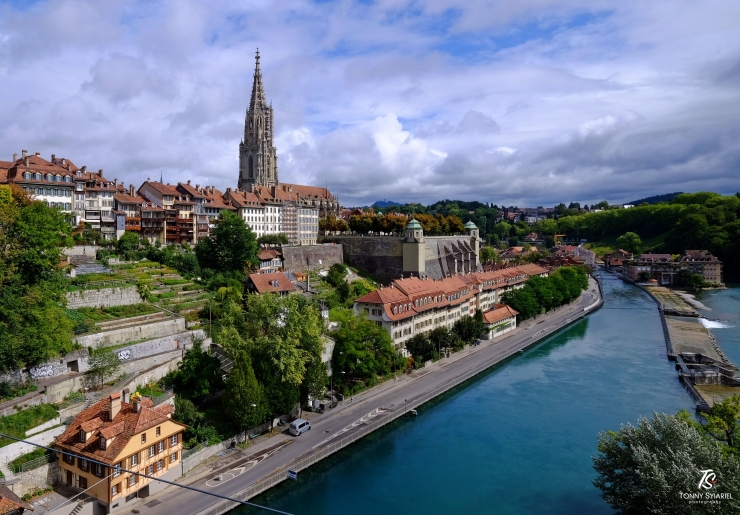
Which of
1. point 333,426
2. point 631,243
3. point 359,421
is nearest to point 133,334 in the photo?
point 333,426

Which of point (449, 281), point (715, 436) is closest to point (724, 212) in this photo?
point (449, 281)

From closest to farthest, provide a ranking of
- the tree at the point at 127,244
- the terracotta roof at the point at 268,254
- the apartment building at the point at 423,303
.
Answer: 1. the apartment building at the point at 423,303
2. the tree at the point at 127,244
3. the terracotta roof at the point at 268,254

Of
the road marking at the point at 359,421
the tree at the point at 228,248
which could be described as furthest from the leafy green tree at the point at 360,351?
the tree at the point at 228,248

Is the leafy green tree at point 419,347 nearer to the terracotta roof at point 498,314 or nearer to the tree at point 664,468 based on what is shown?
the terracotta roof at point 498,314

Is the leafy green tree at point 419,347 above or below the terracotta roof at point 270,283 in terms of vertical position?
below

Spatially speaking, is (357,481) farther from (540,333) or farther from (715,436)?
(540,333)
